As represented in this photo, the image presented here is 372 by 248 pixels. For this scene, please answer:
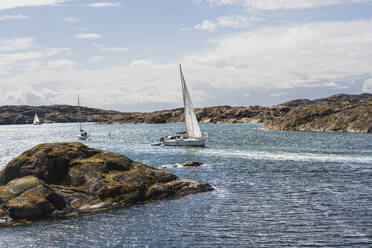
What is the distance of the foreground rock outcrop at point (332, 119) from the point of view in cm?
12044

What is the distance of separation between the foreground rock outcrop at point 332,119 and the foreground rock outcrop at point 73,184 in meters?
104

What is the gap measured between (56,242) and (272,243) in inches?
499

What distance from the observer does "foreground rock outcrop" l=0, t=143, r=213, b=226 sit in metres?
25.2

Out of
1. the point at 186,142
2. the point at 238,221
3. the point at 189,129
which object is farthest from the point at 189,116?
the point at 238,221

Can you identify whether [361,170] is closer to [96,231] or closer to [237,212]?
[237,212]

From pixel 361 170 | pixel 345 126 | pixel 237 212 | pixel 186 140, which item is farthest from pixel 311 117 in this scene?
pixel 237 212

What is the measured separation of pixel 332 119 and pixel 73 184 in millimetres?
118801

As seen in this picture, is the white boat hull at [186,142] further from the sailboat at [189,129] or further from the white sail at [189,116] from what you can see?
the white sail at [189,116]

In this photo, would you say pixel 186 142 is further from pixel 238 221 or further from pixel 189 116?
pixel 238 221

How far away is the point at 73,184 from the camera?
1188 inches

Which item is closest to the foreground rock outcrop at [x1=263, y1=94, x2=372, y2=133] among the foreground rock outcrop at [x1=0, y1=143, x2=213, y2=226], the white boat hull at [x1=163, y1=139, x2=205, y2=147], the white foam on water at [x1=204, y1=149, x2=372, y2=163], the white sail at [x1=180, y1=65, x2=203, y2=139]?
the white foam on water at [x1=204, y1=149, x2=372, y2=163]

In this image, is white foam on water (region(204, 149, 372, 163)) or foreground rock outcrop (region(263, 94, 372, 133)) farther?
foreground rock outcrop (region(263, 94, 372, 133))

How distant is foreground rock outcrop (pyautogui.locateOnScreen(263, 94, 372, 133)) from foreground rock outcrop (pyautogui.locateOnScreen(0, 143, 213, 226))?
341 feet

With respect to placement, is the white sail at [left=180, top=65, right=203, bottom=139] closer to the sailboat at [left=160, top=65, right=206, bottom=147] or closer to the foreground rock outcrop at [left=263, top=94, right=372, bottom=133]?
the sailboat at [left=160, top=65, right=206, bottom=147]
